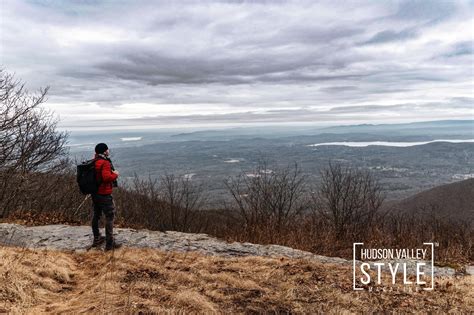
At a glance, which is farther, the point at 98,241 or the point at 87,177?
the point at 98,241

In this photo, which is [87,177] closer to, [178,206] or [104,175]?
[104,175]

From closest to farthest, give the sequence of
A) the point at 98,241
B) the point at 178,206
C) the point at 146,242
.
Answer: the point at 98,241 → the point at 146,242 → the point at 178,206

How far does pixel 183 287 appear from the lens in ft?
19.8

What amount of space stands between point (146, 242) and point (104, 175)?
9.32ft

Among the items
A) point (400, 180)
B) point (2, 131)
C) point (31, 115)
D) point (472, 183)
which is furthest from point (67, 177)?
point (400, 180)

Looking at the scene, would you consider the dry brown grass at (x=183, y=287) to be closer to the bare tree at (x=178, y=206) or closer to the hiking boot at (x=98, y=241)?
the hiking boot at (x=98, y=241)

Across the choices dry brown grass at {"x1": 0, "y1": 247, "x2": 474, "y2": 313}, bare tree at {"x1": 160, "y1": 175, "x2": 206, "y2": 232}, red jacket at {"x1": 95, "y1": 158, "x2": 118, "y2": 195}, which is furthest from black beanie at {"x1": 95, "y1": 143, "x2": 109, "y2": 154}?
bare tree at {"x1": 160, "y1": 175, "x2": 206, "y2": 232}

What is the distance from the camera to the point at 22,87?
16125 mm

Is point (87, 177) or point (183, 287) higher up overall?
point (87, 177)

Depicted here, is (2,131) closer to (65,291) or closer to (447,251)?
(65,291)

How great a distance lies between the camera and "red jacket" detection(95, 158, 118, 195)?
303 inches

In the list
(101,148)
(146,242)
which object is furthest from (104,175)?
(146,242)

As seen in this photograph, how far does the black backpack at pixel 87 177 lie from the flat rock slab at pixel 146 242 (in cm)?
183

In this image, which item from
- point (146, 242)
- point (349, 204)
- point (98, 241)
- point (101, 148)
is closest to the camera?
point (101, 148)
